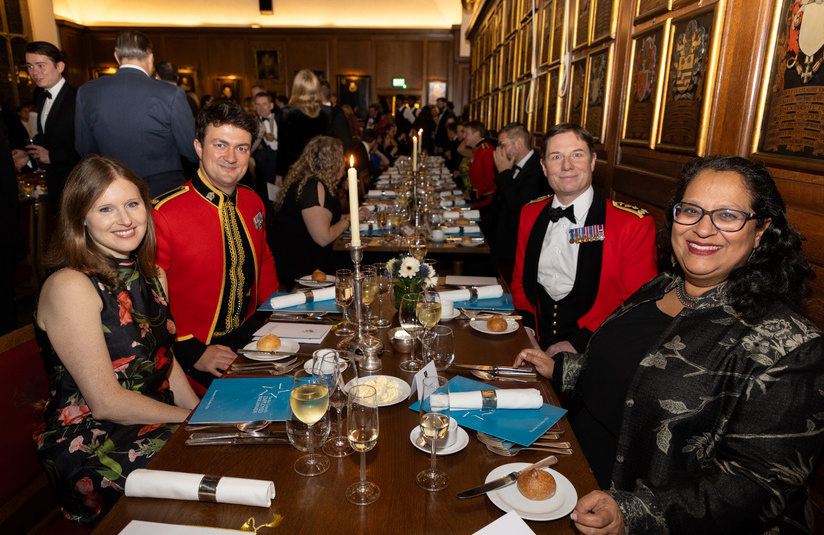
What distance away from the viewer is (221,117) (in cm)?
238

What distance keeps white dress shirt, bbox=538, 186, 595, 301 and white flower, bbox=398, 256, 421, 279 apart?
96cm

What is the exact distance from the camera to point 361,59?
1548cm

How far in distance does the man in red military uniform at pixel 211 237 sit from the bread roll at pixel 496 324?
1095 millimetres

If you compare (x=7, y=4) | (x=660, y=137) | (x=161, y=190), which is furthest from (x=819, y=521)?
(x=7, y=4)

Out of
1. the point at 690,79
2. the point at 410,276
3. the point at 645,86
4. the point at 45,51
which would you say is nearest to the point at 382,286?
the point at 410,276

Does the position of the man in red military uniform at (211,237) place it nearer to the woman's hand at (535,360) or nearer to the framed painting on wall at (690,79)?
the woman's hand at (535,360)

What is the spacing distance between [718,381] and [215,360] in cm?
167

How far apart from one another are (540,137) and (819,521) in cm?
471

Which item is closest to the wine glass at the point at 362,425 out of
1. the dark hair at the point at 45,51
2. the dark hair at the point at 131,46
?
the dark hair at the point at 131,46

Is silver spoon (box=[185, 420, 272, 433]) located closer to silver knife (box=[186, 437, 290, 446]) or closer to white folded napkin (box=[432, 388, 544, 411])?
silver knife (box=[186, 437, 290, 446])

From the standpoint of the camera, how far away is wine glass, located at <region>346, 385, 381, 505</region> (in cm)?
108

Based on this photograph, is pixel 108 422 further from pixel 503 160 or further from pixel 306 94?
pixel 306 94

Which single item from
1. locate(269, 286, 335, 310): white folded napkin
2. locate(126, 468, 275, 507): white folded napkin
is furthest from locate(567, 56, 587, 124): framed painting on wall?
locate(126, 468, 275, 507): white folded napkin

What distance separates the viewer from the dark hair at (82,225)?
158 cm
